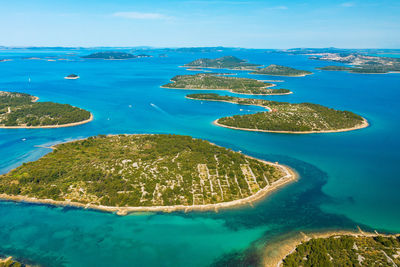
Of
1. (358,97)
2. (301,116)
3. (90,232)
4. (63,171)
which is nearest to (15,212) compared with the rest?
(63,171)

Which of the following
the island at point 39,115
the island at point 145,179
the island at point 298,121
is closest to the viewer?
the island at point 145,179

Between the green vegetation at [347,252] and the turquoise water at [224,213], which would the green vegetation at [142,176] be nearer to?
the turquoise water at [224,213]

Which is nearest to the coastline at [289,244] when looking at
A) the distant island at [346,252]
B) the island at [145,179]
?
the distant island at [346,252]

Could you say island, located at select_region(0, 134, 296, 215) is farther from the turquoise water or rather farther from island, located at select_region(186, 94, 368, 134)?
island, located at select_region(186, 94, 368, 134)

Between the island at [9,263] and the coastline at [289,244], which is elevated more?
the coastline at [289,244]

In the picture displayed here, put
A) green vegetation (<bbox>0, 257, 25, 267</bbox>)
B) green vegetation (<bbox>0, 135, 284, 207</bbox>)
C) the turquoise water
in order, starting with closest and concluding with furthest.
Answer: green vegetation (<bbox>0, 257, 25, 267</bbox>)
the turquoise water
green vegetation (<bbox>0, 135, 284, 207</bbox>)

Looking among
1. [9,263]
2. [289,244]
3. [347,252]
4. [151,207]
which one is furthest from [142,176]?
[347,252]

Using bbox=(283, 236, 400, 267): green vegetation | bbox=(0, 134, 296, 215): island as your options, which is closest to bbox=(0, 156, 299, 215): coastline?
bbox=(0, 134, 296, 215): island
